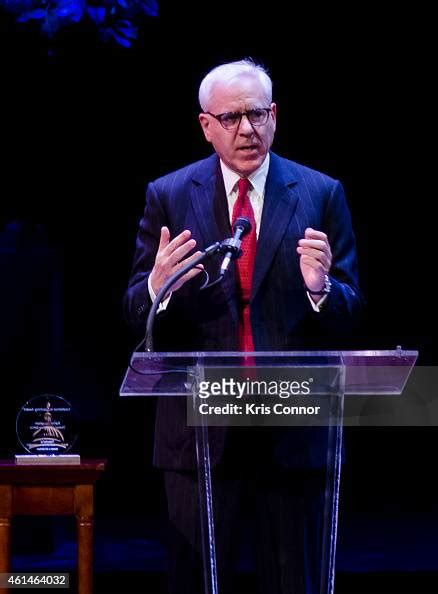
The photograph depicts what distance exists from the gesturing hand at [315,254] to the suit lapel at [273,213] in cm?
24

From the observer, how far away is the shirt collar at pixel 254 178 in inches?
112

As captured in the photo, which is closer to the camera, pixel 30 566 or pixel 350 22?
pixel 30 566

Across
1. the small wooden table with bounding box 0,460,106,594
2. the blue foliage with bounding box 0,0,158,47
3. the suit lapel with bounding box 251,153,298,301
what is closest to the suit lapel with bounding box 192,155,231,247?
the suit lapel with bounding box 251,153,298,301

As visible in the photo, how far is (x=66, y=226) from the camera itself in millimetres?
4715

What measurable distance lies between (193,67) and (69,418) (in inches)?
65.0

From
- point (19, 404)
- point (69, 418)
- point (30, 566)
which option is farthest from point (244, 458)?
point (19, 404)

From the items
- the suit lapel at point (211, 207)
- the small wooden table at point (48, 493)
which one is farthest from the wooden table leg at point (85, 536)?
the suit lapel at point (211, 207)

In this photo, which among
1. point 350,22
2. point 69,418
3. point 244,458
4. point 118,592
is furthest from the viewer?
point 350,22

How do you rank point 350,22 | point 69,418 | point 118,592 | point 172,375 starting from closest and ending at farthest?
1. point 172,375
2. point 69,418
3. point 118,592
4. point 350,22

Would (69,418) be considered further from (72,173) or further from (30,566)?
(72,173)

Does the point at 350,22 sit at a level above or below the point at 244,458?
above

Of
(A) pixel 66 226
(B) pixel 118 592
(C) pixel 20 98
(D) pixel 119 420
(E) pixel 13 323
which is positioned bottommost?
(B) pixel 118 592

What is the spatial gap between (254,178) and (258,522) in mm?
896

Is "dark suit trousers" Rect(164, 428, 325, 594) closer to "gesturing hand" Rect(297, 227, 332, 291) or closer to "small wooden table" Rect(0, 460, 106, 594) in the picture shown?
"gesturing hand" Rect(297, 227, 332, 291)
